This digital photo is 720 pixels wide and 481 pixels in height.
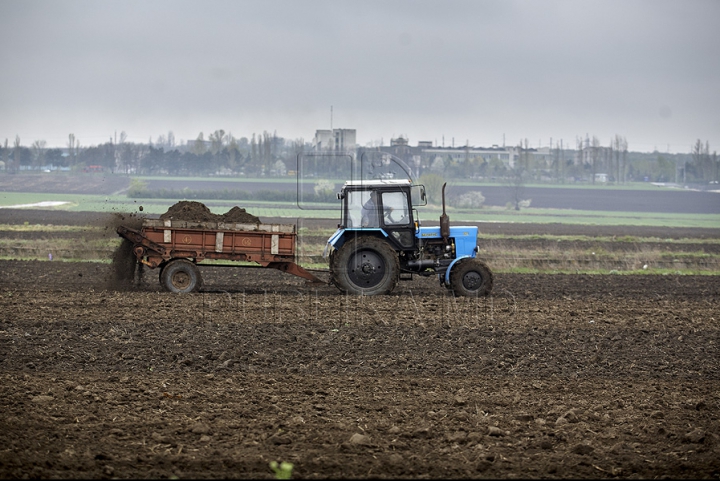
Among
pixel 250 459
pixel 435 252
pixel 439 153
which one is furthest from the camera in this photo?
pixel 439 153

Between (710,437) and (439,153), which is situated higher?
(439,153)

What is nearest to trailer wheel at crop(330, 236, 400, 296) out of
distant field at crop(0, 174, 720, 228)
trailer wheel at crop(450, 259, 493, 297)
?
trailer wheel at crop(450, 259, 493, 297)

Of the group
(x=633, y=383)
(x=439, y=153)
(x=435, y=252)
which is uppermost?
(x=439, y=153)

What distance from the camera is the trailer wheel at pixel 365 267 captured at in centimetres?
1900

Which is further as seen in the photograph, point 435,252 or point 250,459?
point 435,252

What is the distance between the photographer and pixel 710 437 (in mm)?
8875

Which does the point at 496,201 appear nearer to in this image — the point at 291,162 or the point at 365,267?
the point at 291,162

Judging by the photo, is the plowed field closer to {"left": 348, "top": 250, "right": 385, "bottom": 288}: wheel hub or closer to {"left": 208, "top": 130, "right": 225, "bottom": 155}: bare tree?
{"left": 348, "top": 250, "right": 385, "bottom": 288}: wheel hub

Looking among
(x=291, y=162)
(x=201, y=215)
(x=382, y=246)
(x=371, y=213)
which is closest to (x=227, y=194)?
(x=291, y=162)

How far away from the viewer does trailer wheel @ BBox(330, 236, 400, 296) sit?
1900 centimetres

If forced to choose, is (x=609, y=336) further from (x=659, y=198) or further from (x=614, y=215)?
(x=659, y=198)

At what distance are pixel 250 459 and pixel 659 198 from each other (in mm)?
97926

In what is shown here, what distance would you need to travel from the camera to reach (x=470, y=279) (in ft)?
63.0

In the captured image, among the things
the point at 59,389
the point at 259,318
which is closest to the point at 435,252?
the point at 259,318
